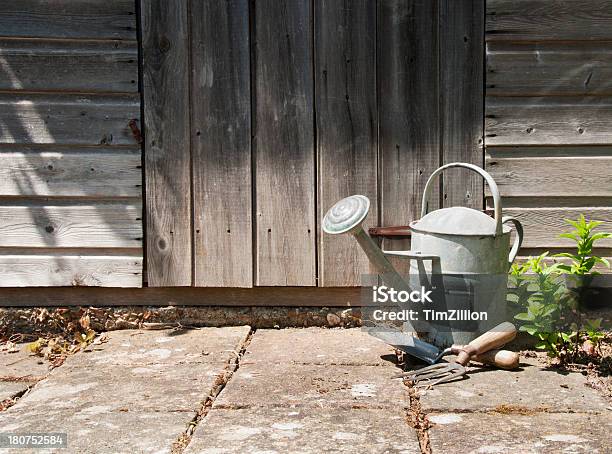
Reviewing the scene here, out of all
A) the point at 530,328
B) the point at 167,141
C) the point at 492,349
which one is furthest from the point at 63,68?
the point at 530,328

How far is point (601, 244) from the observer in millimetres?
4227

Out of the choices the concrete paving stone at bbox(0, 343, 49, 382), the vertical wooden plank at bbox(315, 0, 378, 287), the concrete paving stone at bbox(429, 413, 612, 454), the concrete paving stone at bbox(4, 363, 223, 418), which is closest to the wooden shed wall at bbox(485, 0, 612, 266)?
the vertical wooden plank at bbox(315, 0, 378, 287)

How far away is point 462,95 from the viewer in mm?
4176

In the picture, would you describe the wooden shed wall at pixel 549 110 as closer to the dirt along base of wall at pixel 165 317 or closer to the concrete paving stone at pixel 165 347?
the dirt along base of wall at pixel 165 317

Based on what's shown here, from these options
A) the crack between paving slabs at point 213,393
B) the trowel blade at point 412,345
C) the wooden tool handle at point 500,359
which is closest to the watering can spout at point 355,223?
the trowel blade at point 412,345

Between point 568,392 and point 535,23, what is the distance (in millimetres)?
2010

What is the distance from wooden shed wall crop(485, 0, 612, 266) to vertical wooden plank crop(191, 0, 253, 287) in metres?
1.37

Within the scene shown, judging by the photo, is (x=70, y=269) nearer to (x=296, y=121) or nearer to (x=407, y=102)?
(x=296, y=121)

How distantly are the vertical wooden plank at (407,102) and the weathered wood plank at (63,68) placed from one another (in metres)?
1.41

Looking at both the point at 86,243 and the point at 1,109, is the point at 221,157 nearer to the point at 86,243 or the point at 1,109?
the point at 86,243

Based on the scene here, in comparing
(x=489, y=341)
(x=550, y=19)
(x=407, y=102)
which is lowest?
(x=489, y=341)

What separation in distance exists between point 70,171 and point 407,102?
1.94 m

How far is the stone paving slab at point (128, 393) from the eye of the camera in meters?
2.83

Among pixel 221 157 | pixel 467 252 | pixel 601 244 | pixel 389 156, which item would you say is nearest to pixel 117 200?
pixel 221 157
